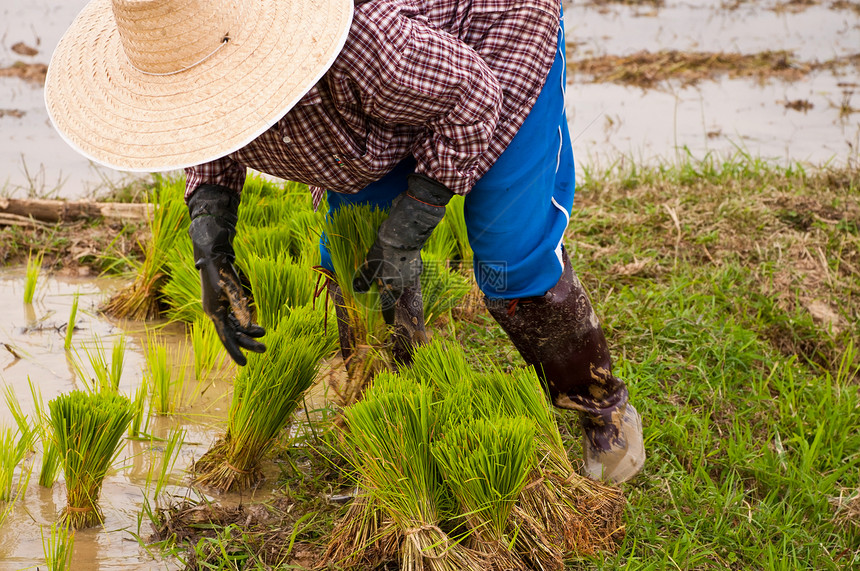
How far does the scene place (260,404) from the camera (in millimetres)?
2117

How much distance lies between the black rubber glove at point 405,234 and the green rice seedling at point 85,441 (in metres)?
0.71

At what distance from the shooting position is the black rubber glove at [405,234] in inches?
75.4

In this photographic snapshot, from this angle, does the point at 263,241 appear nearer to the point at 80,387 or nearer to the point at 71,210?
the point at 80,387

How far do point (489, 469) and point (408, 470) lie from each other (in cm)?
20

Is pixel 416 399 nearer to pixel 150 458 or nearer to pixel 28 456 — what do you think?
pixel 150 458

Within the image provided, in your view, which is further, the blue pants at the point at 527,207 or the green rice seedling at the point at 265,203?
the green rice seedling at the point at 265,203

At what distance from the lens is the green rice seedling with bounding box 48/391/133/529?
1895 mm

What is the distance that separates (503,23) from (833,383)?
211cm

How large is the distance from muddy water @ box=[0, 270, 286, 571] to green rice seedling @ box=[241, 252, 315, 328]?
0.98 feet

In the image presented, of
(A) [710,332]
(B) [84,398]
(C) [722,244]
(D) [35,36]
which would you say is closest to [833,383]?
(A) [710,332]

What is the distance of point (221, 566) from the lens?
183cm

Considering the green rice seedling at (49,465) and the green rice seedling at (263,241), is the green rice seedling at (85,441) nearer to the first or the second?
the green rice seedling at (49,465)

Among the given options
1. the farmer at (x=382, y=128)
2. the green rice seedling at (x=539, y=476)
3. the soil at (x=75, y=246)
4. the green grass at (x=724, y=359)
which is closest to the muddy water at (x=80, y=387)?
the soil at (x=75, y=246)

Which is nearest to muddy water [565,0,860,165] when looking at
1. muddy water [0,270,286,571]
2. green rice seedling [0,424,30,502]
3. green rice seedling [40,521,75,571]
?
muddy water [0,270,286,571]
